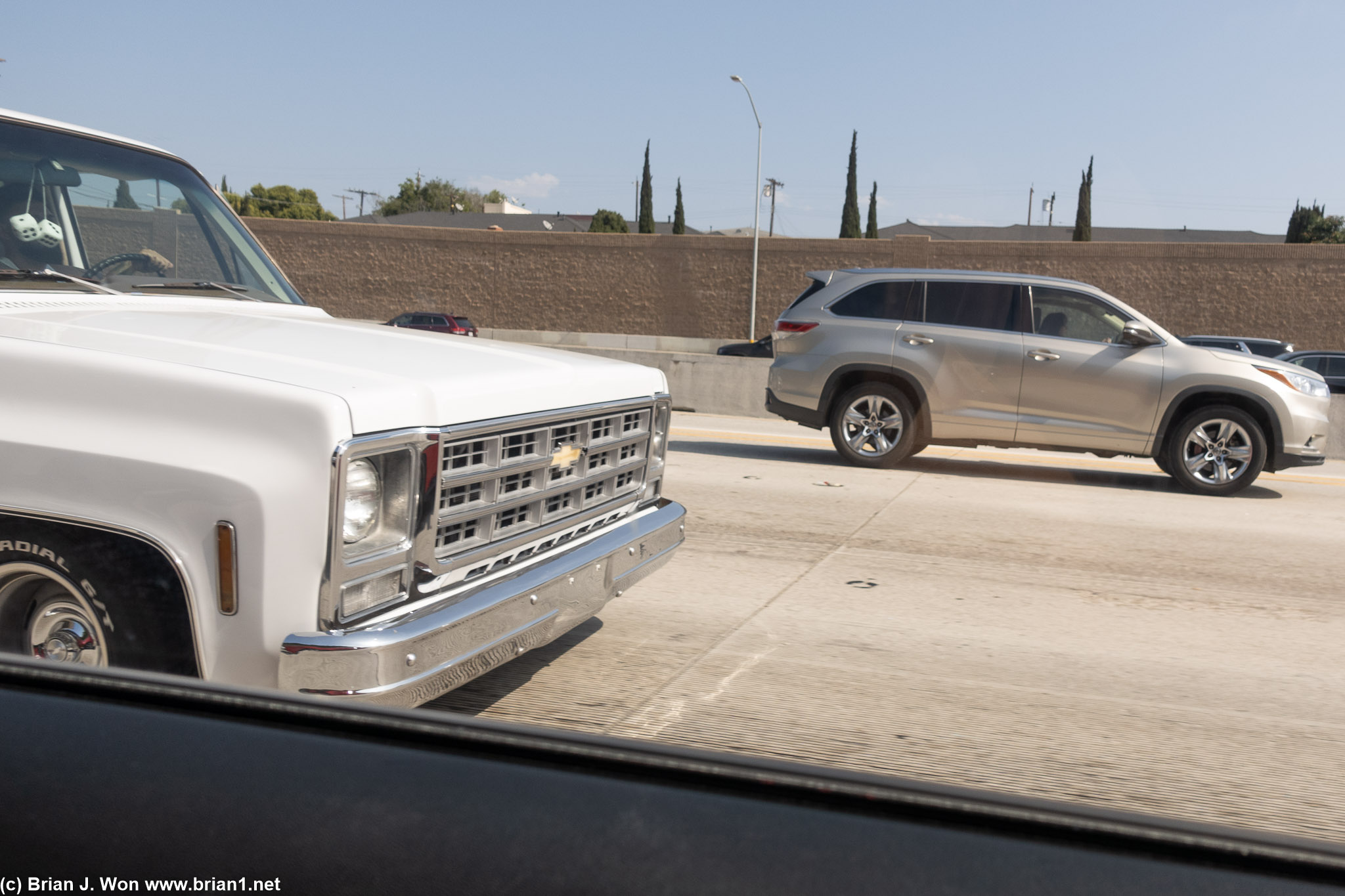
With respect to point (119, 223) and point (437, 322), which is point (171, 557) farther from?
point (437, 322)

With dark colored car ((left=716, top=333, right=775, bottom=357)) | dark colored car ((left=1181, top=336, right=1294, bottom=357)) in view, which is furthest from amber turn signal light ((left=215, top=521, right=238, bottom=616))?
dark colored car ((left=716, top=333, right=775, bottom=357))

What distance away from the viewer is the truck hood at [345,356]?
8.91 ft

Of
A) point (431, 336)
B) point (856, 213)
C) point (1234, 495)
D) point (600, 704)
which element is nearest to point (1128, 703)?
point (600, 704)

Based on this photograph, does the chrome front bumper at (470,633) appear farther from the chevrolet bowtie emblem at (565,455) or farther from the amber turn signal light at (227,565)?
the chevrolet bowtie emblem at (565,455)

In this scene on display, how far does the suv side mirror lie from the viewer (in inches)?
400

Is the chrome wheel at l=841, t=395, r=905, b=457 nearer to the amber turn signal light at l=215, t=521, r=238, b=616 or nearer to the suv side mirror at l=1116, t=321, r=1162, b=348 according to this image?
the suv side mirror at l=1116, t=321, r=1162, b=348

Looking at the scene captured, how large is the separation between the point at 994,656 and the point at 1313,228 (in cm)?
7550

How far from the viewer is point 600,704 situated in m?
3.85

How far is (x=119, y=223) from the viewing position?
425 cm

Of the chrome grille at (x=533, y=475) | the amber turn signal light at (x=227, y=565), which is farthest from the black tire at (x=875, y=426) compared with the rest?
the amber turn signal light at (x=227, y=565)

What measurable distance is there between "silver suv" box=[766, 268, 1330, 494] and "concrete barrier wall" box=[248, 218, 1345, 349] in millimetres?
34180

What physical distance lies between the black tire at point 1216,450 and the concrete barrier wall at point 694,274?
1359 inches

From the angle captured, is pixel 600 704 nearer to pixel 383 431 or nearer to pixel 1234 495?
pixel 383 431

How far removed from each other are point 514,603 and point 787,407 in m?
8.43
